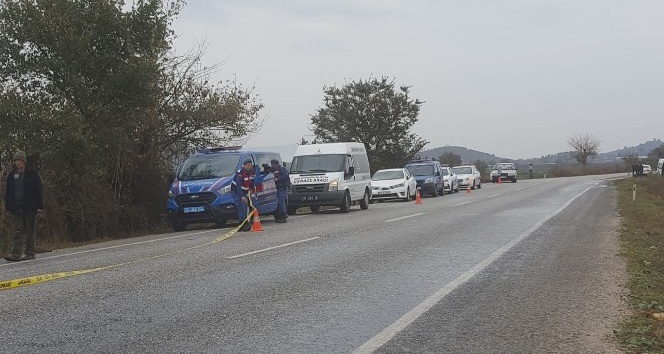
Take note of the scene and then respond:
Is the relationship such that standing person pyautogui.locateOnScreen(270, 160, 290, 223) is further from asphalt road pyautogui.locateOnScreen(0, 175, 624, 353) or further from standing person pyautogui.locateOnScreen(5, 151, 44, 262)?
standing person pyautogui.locateOnScreen(5, 151, 44, 262)

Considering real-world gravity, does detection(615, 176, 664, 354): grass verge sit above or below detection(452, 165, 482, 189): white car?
below

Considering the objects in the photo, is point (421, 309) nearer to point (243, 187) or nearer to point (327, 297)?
point (327, 297)

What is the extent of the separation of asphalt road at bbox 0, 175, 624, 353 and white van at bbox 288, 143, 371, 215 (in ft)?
28.8

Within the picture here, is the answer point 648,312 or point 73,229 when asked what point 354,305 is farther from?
point 73,229

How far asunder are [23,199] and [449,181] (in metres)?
30.4

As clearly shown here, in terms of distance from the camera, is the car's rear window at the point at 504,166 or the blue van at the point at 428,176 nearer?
the blue van at the point at 428,176

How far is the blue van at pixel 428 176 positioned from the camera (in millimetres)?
35531

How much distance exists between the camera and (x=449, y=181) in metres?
39.8

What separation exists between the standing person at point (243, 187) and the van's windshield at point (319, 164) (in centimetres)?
589

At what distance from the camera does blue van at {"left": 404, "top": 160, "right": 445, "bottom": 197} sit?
35.5m

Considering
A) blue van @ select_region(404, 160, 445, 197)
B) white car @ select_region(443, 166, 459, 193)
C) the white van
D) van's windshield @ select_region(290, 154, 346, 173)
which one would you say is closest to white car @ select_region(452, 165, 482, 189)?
white car @ select_region(443, 166, 459, 193)

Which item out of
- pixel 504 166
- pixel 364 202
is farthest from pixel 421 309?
pixel 504 166

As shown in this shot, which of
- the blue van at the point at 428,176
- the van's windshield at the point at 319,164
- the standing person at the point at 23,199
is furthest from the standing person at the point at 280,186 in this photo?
the blue van at the point at 428,176

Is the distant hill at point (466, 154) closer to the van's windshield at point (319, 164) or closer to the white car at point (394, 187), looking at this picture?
the white car at point (394, 187)
